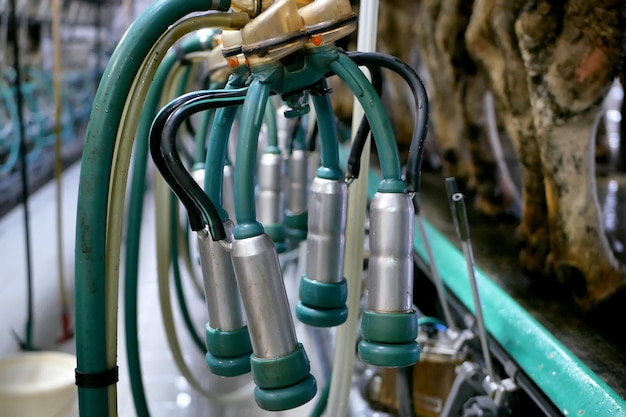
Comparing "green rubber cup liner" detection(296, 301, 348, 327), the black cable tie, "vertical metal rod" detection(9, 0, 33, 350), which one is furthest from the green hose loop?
"vertical metal rod" detection(9, 0, 33, 350)

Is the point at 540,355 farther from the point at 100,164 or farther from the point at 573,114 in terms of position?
the point at 100,164

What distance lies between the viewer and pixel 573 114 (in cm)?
137

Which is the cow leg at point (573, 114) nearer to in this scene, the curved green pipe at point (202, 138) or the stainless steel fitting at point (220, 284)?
the curved green pipe at point (202, 138)

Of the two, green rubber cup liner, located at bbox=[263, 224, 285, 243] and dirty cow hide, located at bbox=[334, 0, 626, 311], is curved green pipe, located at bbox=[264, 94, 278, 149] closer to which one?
green rubber cup liner, located at bbox=[263, 224, 285, 243]

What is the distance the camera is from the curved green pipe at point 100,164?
718 mm

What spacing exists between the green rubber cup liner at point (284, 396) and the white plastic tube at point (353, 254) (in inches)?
15.3

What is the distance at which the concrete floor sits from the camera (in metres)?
1.61

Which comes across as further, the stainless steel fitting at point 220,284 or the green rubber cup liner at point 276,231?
the green rubber cup liner at point 276,231

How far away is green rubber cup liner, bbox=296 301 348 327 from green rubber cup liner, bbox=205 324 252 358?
0.43ft

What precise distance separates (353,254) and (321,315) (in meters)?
0.20

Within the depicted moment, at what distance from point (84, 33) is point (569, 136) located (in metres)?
6.44

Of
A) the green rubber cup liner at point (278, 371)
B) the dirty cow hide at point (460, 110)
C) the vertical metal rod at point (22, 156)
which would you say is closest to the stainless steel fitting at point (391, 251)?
the green rubber cup liner at point (278, 371)

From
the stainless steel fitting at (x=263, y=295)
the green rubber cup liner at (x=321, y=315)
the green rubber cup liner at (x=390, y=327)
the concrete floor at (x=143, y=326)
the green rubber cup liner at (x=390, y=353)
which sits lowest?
the concrete floor at (x=143, y=326)

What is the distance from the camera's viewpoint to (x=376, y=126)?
704mm
